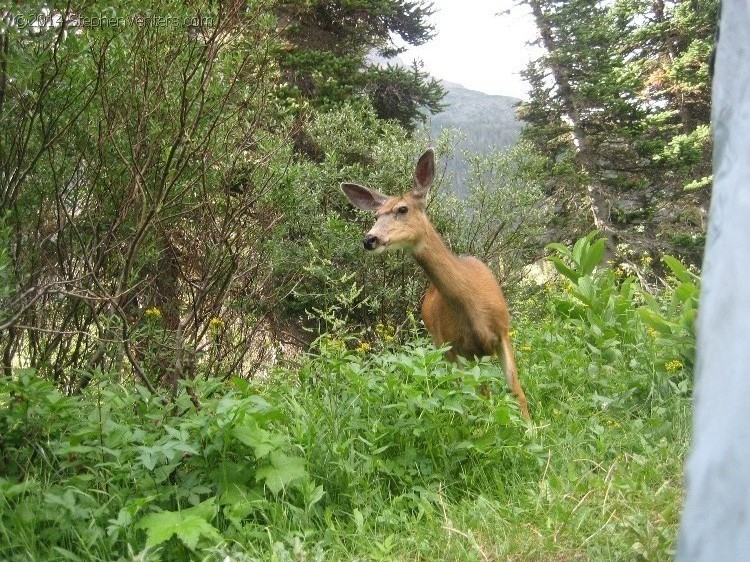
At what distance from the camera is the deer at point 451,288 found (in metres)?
5.67

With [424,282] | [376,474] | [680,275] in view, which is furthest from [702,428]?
[424,282]

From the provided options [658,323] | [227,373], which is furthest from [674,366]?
[227,373]

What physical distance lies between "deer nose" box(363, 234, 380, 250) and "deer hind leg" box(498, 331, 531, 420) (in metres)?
1.21

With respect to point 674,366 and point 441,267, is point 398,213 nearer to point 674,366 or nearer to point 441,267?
point 441,267

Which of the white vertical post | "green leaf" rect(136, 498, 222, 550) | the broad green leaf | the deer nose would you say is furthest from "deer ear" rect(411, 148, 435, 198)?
the white vertical post

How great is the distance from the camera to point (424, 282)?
9391 mm

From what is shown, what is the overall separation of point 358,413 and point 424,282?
18.7 ft

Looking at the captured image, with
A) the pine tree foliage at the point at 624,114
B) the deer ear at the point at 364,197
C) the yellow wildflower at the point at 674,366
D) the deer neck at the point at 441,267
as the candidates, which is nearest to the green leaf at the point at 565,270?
the deer neck at the point at 441,267

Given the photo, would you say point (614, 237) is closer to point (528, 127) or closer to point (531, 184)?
point (528, 127)

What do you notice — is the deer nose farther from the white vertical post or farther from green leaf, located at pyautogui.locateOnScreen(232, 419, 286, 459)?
the white vertical post

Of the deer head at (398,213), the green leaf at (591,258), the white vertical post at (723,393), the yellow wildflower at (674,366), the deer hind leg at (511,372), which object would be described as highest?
the white vertical post at (723,393)

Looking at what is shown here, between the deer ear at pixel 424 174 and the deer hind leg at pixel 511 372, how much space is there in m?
1.53

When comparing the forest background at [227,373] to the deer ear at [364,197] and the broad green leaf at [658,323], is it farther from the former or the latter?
the deer ear at [364,197]

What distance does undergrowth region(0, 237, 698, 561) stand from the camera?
8.86 ft
